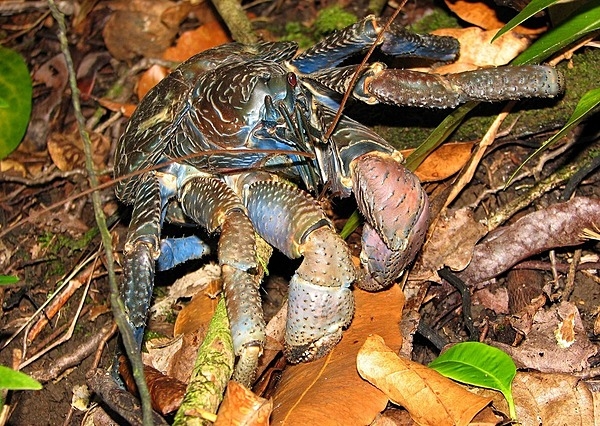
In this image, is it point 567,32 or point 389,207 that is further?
point 567,32

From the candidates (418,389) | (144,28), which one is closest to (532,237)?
(418,389)

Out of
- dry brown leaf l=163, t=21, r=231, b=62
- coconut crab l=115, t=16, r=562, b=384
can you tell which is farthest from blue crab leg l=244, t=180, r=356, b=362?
dry brown leaf l=163, t=21, r=231, b=62

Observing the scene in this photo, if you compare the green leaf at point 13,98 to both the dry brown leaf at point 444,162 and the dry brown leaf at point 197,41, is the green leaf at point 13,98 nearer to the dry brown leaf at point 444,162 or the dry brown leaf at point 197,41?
the dry brown leaf at point 197,41

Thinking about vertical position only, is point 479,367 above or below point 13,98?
below

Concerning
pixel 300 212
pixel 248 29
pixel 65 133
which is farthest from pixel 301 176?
pixel 65 133

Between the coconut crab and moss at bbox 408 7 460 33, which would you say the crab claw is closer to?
the coconut crab

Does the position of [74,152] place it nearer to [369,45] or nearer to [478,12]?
[369,45]

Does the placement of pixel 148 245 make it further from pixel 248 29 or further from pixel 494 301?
pixel 248 29
